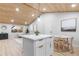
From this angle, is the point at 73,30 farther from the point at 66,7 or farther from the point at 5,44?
the point at 5,44

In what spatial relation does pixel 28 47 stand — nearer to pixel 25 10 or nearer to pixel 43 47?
pixel 43 47

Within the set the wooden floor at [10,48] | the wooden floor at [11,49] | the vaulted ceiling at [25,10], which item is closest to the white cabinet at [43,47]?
the wooden floor at [11,49]

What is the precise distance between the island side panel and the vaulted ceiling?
0.35m

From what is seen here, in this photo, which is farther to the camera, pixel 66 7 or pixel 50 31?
pixel 50 31

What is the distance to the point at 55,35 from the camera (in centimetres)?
202

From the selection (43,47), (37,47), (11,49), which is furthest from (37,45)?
(11,49)

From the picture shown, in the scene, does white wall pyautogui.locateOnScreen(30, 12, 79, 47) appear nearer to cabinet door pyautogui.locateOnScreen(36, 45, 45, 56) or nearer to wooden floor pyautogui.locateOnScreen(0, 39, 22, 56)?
cabinet door pyautogui.locateOnScreen(36, 45, 45, 56)

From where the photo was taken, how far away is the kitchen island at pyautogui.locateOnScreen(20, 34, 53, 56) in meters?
1.98

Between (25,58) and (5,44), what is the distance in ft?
1.41

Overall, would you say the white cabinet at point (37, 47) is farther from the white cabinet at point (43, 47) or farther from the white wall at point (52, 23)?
the white wall at point (52, 23)

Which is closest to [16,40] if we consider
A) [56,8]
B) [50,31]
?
[50,31]

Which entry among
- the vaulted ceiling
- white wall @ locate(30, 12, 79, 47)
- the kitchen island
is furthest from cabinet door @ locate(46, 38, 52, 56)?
the vaulted ceiling

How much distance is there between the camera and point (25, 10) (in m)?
1.96

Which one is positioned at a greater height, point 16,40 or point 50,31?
point 50,31
